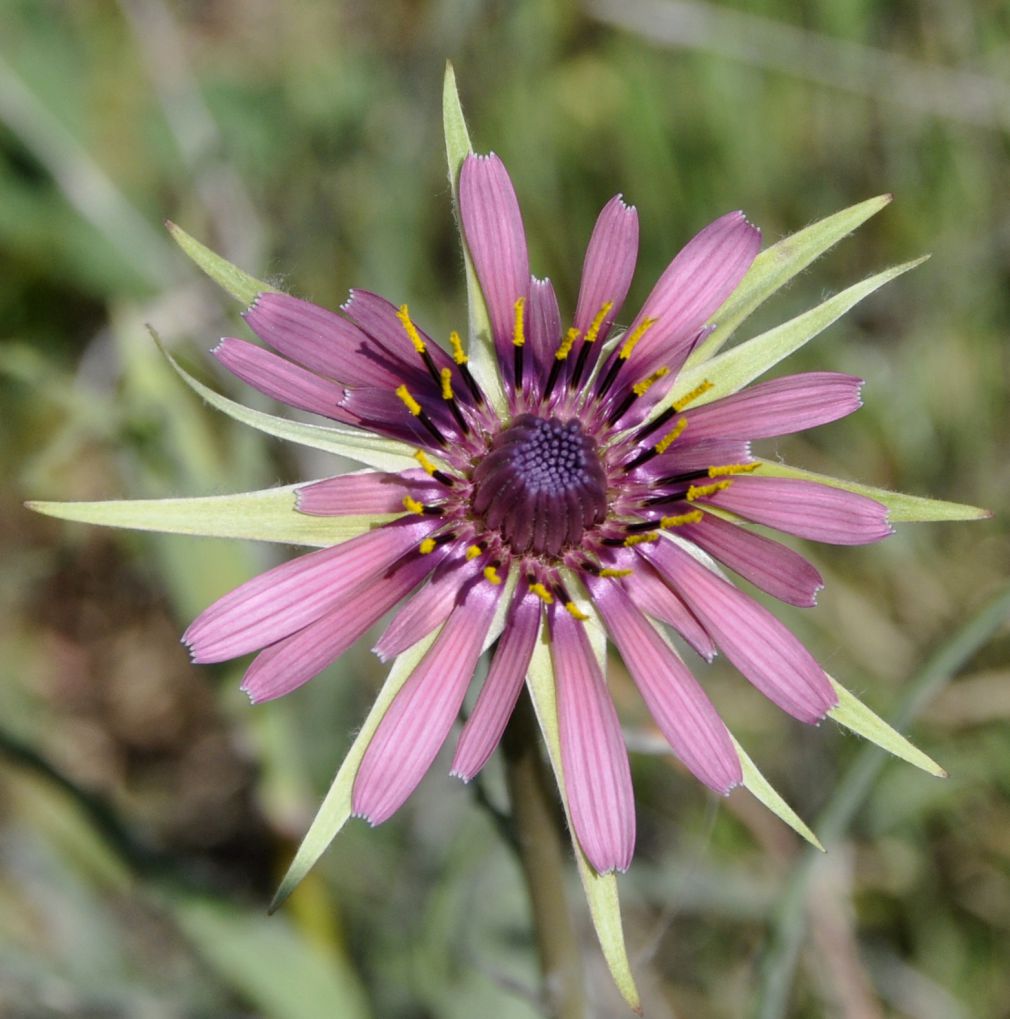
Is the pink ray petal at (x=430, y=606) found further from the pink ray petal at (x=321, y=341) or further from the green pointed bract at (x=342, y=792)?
the pink ray petal at (x=321, y=341)

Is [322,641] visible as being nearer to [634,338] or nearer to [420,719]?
[420,719]

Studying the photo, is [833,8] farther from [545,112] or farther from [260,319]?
[260,319]

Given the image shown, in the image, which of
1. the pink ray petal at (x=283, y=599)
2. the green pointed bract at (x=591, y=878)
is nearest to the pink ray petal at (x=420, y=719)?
the green pointed bract at (x=591, y=878)

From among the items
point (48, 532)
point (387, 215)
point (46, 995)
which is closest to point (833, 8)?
point (387, 215)

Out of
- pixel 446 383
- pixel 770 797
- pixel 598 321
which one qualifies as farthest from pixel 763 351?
pixel 770 797

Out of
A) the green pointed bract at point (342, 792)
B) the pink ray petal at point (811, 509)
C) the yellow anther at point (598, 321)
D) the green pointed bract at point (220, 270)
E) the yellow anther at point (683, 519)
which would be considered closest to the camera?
the green pointed bract at point (342, 792)
